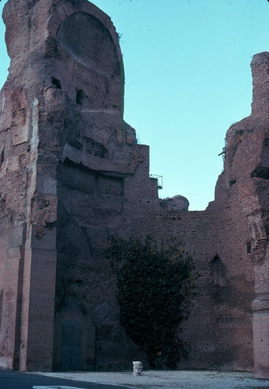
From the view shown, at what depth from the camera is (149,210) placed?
21016 mm

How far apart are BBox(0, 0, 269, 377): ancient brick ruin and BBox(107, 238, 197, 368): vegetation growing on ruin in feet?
1.99

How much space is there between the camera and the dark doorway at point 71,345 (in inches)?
711

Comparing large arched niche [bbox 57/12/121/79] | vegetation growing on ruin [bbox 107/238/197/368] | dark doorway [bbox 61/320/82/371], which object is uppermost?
large arched niche [bbox 57/12/121/79]

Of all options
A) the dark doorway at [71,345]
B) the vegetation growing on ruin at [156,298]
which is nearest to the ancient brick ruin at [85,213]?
the dark doorway at [71,345]

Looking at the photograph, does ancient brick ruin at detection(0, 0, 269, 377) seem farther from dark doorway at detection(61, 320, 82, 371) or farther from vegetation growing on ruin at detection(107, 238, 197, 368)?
vegetation growing on ruin at detection(107, 238, 197, 368)

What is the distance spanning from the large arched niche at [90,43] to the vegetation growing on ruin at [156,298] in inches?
277

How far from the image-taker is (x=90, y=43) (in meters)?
22.7

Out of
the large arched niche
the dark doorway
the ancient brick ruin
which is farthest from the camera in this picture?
the large arched niche

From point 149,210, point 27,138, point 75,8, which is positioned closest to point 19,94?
point 27,138

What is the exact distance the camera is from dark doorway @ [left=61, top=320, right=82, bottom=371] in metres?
18.0

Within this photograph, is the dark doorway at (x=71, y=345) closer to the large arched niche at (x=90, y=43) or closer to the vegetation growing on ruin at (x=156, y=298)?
the vegetation growing on ruin at (x=156, y=298)

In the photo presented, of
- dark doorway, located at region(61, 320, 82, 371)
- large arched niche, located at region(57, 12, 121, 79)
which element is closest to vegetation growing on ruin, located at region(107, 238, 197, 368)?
dark doorway, located at region(61, 320, 82, 371)

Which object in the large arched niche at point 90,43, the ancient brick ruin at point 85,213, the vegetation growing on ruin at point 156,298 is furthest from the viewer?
the large arched niche at point 90,43

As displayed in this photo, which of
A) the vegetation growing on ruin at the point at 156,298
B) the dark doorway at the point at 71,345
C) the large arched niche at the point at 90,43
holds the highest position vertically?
the large arched niche at the point at 90,43
